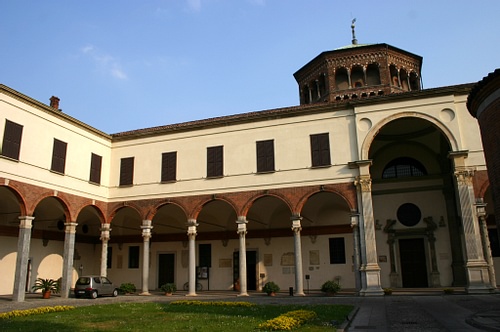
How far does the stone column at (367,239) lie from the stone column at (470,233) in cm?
394

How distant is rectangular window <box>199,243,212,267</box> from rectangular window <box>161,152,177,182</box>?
600 centimetres

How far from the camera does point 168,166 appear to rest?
25.0m

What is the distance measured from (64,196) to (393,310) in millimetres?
16740

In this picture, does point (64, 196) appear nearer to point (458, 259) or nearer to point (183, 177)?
point (183, 177)

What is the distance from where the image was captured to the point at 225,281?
2739 cm

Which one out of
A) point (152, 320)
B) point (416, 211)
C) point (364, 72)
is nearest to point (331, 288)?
point (416, 211)

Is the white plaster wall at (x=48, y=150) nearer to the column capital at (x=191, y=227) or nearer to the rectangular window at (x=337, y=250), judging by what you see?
the column capital at (x=191, y=227)

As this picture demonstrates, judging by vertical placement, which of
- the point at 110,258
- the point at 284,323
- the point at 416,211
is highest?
the point at 416,211

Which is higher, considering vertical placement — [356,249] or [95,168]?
[95,168]

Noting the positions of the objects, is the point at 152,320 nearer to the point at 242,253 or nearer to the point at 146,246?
the point at 242,253

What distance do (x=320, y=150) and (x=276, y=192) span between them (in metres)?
3.19

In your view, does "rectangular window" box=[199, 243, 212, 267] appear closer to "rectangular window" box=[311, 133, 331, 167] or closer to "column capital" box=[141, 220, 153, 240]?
"column capital" box=[141, 220, 153, 240]

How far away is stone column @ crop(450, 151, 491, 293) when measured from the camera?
19.0m

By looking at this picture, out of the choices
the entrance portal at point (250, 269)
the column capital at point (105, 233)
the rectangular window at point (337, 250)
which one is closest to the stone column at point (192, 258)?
the entrance portal at point (250, 269)
